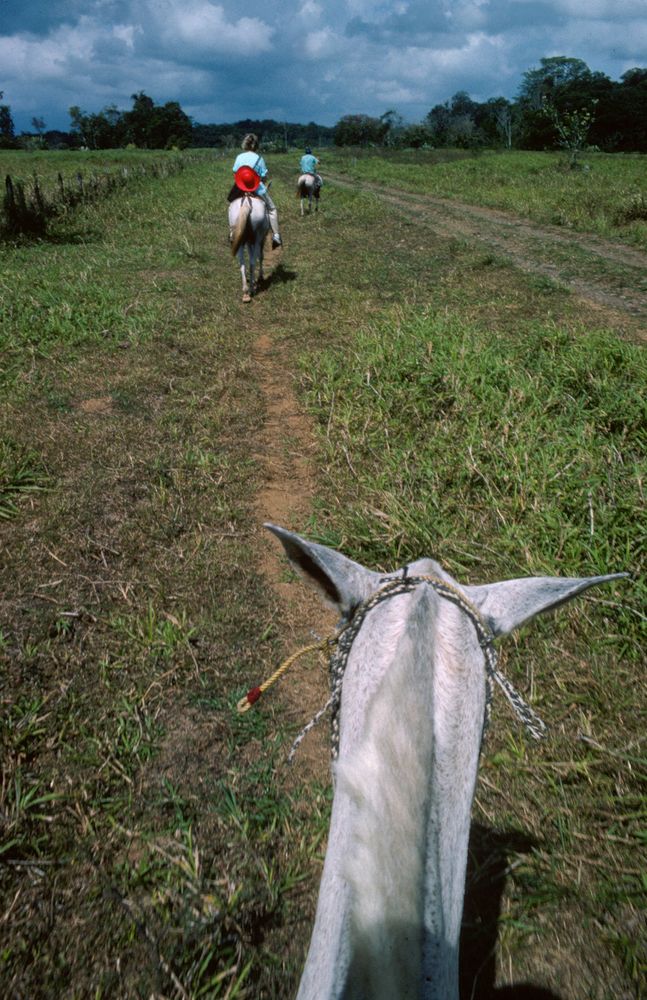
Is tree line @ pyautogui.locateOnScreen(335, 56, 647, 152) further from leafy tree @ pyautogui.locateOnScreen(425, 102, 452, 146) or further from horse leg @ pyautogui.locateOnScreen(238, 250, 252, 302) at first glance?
horse leg @ pyautogui.locateOnScreen(238, 250, 252, 302)

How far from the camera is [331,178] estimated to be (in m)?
27.6

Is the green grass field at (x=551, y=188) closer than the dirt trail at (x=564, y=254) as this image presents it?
No

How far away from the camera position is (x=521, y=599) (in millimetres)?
1412

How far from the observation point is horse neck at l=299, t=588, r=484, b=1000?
81 centimetres

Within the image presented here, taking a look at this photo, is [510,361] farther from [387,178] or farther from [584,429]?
[387,178]

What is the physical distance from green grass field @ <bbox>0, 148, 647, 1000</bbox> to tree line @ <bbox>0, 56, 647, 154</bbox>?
2439cm

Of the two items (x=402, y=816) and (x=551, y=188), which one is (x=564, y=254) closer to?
(x=551, y=188)

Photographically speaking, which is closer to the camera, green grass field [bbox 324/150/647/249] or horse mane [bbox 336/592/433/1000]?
horse mane [bbox 336/592/433/1000]

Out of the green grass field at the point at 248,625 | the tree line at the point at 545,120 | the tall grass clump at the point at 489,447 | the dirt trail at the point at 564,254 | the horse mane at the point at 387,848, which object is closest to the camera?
the horse mane at the point at 387,848

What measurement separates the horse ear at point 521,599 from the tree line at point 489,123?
27749mm

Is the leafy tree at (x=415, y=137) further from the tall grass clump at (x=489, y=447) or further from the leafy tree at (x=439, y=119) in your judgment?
the tall grass clump at (x=489, y=447)

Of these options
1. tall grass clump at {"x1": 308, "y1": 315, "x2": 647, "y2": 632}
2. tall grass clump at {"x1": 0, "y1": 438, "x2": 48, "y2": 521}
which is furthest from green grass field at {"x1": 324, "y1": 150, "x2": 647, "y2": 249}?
tall grass clump at {"x1": 0, "y1": 438, "x2": 48, "y2": 521}

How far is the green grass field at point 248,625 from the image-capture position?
186cm

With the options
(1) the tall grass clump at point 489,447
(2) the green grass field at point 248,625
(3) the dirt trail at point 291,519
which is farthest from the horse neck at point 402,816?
(1) the tall grass clump at point 489,447
